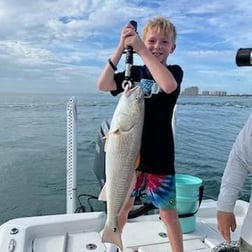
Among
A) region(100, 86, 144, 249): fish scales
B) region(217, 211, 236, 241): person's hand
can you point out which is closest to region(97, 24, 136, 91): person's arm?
region(100, 86, 144, 249): fish scales

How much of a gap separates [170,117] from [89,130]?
816cm

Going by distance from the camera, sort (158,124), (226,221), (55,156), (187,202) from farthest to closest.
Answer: (55,156) → (187,202) → (158,124) → (226,221)

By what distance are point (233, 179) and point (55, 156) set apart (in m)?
6.78

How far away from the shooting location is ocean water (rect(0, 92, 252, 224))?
5.66 m

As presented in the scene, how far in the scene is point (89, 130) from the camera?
10359mm

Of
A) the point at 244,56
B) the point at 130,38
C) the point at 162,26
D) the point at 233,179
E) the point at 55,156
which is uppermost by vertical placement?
the point at 162,26

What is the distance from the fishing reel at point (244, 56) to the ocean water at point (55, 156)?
5.46 ft

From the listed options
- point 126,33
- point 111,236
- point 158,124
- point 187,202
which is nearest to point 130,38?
point 126,33

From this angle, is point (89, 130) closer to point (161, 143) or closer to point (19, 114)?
point (19, 114)

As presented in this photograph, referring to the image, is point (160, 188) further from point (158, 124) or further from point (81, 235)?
point (81, 235)

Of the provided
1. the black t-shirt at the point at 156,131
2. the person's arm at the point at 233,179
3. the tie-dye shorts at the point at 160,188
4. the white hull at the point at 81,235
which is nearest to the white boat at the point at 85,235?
the white hull at the point at 81,235

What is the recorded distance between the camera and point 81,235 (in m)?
2.63

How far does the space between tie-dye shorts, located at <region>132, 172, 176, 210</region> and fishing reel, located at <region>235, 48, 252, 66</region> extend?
108 centimetres

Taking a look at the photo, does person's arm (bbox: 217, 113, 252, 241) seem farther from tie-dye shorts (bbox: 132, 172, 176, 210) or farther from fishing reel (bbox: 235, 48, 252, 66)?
tie-dye shorts (bbox: 132, 172, 176, 210)
